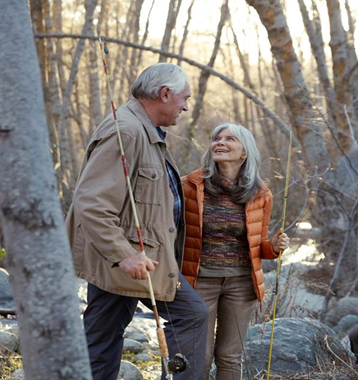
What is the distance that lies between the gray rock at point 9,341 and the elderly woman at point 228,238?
Result: 188cm

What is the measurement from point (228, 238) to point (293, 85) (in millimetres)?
5748

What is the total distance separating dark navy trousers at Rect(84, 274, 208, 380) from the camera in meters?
3.74

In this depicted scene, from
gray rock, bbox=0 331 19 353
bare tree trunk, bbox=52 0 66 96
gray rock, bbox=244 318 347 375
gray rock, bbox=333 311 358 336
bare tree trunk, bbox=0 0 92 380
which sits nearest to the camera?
bare tree trunk, bbox=0 0 92 380

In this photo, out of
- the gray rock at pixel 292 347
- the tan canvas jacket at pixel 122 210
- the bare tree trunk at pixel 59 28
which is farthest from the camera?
the bare tree trunk at pixel 59 28

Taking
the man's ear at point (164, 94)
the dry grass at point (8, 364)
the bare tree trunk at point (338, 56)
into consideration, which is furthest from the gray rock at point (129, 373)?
the bare tree trunk at point (338, 56)

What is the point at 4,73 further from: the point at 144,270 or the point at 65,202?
the point at 65,202

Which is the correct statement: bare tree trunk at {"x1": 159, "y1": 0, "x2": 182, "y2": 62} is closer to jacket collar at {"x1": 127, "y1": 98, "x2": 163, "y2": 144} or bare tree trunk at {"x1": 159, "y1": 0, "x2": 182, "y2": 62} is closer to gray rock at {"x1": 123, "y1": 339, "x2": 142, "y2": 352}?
gray rock at {"x1": 123, "y1": 339, "x2": 142, "y2": 352}

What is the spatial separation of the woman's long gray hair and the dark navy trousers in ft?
2.31

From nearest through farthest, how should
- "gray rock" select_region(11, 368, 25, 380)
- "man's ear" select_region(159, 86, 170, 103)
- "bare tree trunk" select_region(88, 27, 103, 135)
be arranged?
"man's ear" select_region(159, 86, 170, 103) → "gray rock" select_region(11, 368, 25, 380) → "bare tree trunk" select_region(88, 27, 103, 135)

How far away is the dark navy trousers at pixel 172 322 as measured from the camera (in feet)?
12.3

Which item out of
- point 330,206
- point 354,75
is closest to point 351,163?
point 330,206

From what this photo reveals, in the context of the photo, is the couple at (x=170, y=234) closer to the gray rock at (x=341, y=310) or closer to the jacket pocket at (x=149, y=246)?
the jacket pocket at (x=149, y=246)

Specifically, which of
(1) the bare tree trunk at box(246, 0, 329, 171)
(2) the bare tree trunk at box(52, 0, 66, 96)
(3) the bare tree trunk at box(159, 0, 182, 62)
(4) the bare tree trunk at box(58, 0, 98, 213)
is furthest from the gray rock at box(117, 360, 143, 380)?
(2) the bare tree trunk at box(52, 0, 66, 96)

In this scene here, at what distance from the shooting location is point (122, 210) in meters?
3.61
